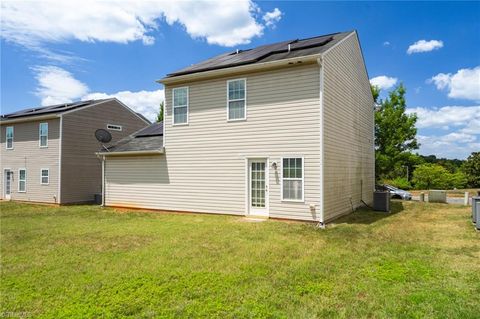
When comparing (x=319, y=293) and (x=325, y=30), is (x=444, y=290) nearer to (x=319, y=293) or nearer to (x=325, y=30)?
(x=319, y=293)

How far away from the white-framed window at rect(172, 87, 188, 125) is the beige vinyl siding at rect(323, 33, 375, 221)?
5.48m

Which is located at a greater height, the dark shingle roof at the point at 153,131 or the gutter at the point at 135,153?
the dark shingle roof at the point at 153,131

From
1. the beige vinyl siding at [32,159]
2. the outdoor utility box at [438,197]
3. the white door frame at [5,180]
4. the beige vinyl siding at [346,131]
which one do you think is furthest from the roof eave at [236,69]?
the white door frame at [5,180]

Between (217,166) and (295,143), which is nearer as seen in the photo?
(295,143)

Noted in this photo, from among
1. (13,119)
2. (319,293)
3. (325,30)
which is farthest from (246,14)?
(13,119)

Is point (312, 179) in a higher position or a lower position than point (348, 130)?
lower

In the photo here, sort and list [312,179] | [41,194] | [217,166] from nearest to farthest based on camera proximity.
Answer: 1. [312,179]
2. [217,166]
3. [41,194]

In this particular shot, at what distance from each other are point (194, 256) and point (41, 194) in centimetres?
1578

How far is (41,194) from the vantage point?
1728 cm

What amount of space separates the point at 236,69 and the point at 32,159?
1479cm

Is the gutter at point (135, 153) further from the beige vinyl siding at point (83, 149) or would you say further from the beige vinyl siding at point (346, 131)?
the beige vinyl siding at point (346, 131)

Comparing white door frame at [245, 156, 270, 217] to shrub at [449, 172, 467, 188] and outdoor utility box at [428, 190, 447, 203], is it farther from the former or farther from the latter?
shrub at [449, 172, 467, 188]

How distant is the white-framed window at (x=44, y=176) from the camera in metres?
17.1

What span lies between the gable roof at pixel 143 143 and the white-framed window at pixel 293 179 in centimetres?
554
